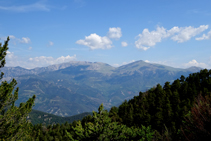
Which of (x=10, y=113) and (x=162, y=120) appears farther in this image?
(x=162, y=120)

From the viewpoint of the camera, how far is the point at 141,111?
2697 inches

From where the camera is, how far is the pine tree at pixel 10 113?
15922 mm

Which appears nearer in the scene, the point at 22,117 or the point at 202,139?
the point at 202,139

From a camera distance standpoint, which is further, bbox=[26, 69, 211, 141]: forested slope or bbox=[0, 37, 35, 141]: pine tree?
bbox=[0, 37, 35, 141]: pine tree

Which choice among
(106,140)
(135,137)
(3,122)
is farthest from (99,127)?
(3,122)

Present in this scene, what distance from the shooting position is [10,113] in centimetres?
1702

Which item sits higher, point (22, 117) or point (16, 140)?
point (22, 117)

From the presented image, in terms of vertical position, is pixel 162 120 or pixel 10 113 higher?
pixel 10 113

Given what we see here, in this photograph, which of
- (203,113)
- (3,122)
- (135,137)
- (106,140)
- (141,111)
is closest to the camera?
(203,113)

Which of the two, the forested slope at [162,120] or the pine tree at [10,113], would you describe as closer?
the forested slope at [162,120]

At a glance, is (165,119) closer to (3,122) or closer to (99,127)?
(99,127)

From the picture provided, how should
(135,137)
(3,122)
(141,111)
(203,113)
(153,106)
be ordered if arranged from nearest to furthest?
(203,113)
(3,122)
(135,137)
(141,111)
(153,106)

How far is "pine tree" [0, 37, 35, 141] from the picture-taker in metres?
15.9

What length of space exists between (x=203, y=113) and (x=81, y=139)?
1220 cm
